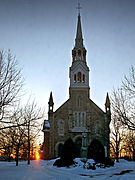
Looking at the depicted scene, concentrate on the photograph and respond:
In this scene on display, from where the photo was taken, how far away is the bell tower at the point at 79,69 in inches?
1328

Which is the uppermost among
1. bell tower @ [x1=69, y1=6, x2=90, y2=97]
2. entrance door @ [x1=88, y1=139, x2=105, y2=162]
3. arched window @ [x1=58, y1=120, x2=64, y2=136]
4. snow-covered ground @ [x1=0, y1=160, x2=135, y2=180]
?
bell tower @ [x1=69, y1=6, x2=90, y2=97]

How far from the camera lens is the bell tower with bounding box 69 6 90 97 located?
111 ft

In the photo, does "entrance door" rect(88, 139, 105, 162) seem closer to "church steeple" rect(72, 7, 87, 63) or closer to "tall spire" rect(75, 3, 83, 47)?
"church steeple" rect(72, 7, 87, 63)

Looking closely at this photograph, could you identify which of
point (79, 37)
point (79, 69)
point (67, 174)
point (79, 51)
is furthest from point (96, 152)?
point (79, 37)

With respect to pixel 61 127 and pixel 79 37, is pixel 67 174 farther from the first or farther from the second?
pixel 79 37

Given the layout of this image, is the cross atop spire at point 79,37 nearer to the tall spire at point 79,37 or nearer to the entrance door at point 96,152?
the tall spire at point 79,37

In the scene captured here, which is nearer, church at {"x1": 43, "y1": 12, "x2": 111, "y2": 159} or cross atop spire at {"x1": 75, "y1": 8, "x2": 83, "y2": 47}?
church at {"x1": 43, "y1": 12, "x2": 111, "y2": 159}

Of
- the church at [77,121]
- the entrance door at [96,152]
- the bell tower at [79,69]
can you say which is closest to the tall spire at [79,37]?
the bell tower at [79,69]

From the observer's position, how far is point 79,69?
35281 mm

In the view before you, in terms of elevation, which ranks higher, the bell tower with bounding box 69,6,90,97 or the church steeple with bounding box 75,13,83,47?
the church steeple with bounding box 75,13,83,47

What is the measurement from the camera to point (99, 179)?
11430mm

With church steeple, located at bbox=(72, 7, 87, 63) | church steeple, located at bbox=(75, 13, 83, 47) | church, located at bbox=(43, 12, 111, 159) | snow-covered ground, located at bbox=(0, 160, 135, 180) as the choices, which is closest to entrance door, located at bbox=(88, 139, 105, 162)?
snow-covered ground, located at bbox=(0, 160, 135, 180)

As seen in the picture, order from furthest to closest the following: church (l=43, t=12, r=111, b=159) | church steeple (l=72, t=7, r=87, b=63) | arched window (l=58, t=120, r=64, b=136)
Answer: church steeple (l=72, t=7, r=87, b=63) < arched window (l=58, t=120, r=64, b=136) < church (l=43, t=12, r=111, b=159)

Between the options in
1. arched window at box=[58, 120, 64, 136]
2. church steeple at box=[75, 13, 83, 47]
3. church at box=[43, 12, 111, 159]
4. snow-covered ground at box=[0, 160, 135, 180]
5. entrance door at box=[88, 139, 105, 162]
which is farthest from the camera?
church steeple at box=[75, 13, 83, 47]
